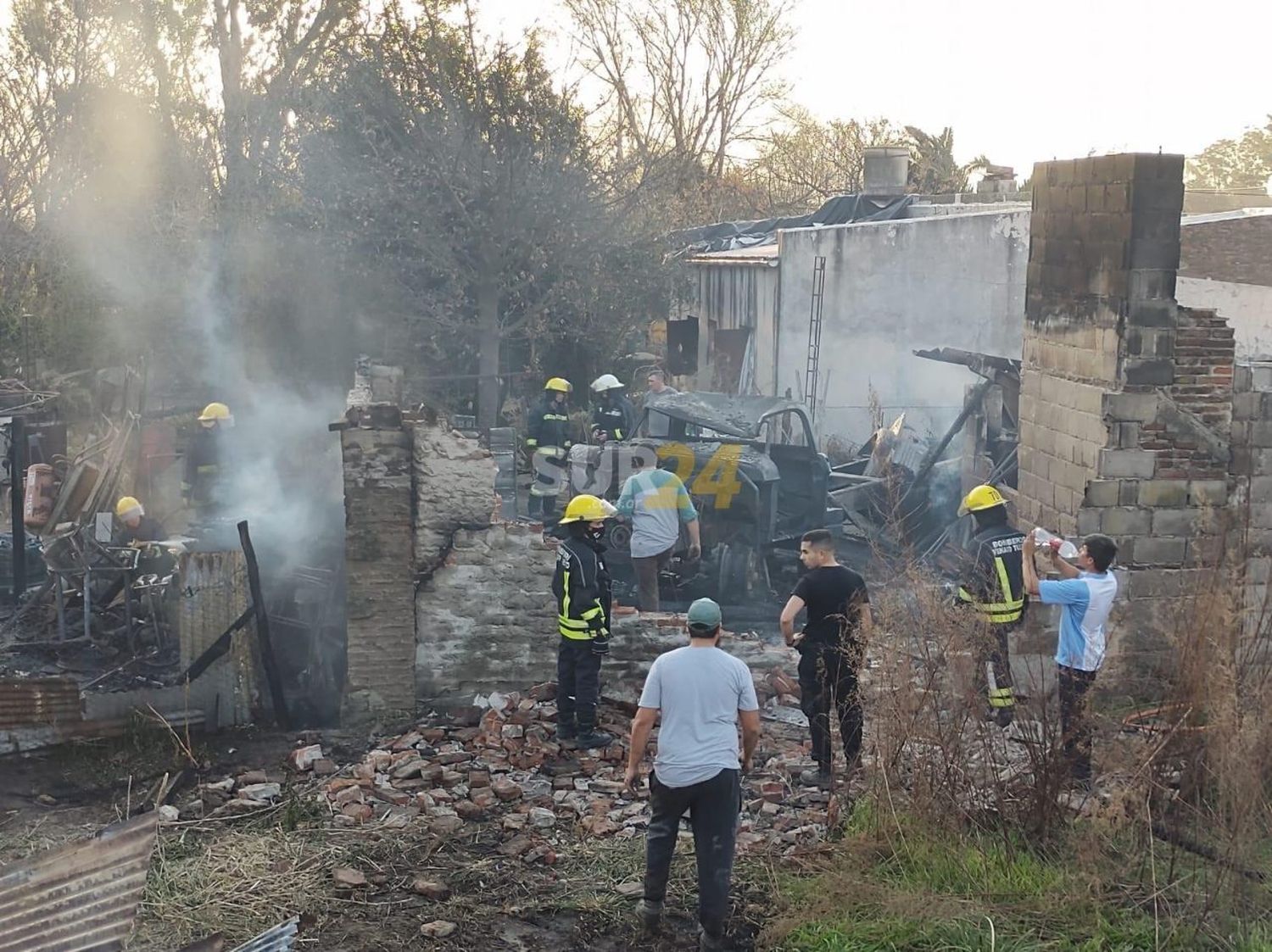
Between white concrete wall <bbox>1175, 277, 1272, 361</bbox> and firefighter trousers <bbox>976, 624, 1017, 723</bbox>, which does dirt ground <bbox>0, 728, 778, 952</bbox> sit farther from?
white concrete wall <bbox>1175, 277, 1272, 361</bbox>

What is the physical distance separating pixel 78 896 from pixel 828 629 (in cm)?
374

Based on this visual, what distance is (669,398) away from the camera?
41.2 feet

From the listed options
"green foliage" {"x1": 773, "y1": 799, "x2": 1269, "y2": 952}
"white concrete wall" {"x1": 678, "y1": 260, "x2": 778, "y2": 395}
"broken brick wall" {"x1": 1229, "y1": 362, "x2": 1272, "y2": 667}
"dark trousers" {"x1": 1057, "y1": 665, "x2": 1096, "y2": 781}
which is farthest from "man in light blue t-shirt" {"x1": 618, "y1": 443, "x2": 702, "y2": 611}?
"white concrete wall" {"x1": 678, "y1": 260, "x2": 778, "y2": 395}

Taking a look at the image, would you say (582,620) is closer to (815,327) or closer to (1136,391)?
(1136,391)

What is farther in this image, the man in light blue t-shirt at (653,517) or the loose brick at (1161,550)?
the man in light blue t-shirt at (653,517)

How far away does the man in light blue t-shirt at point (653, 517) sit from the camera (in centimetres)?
996

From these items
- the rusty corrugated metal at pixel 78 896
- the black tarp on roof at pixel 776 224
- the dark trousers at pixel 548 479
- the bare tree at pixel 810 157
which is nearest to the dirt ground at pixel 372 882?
the rusty corrugated metal at pixel 78 896

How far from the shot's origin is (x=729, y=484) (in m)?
11.8

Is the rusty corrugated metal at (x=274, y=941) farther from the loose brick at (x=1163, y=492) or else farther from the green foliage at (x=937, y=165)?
the green foliage at (x=937, y=165)

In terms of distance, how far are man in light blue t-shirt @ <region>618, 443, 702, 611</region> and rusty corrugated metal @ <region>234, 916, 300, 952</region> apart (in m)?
5.21

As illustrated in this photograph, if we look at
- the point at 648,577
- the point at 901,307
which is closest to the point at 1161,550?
the point at 648,577

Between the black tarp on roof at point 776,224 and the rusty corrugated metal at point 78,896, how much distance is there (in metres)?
16.6

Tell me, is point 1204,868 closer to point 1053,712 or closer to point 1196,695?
point 1196,695

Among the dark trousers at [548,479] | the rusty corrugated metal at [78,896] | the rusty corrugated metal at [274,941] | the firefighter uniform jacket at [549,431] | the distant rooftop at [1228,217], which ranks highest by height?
the distant rooftop at [1228,217]
